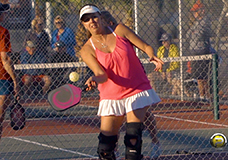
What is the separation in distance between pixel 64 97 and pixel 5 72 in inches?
77.1

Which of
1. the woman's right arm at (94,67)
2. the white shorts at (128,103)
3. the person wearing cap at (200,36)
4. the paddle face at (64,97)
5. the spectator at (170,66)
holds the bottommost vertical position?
the spectator at (170,66)

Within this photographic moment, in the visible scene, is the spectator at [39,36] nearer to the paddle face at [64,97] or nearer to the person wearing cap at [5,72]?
A: the person wearing cap at [5,72]

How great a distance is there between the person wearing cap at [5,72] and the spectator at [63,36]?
3002 millimetres

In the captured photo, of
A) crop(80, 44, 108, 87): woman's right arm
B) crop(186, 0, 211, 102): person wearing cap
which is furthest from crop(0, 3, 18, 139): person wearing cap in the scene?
crop(186, 0, 211, 102): person wearing cap

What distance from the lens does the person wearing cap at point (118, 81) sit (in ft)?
12.8

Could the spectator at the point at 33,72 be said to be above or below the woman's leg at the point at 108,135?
below

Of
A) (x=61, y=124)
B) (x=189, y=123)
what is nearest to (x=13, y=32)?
(x=61, y=124)

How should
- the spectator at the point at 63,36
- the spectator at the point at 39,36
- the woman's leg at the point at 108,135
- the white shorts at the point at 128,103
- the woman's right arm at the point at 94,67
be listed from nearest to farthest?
the woman's right arm at the point at 94,67
the white shorts at the point at 128,103
the woman's leg at the point at 108,135
the spectator at the point at 63,36
the spectator at the point at 39,36

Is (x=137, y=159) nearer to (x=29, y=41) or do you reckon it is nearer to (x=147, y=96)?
(x=147, y=96)

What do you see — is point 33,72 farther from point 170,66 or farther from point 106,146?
point 106,146

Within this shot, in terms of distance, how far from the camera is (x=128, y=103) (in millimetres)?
3939

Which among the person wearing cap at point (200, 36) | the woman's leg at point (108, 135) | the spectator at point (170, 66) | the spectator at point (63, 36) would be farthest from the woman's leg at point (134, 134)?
the spectator at point (170, 66)

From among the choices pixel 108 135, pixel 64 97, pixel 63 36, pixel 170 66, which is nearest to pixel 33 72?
pixel 63 36

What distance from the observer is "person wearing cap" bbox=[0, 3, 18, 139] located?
5.16 m
